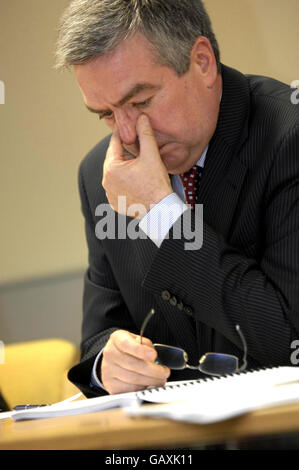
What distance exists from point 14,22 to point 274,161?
2475mm

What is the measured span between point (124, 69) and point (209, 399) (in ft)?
2.80

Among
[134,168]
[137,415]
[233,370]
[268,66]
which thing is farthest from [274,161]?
[268,66]

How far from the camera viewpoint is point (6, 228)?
3525 millimetres

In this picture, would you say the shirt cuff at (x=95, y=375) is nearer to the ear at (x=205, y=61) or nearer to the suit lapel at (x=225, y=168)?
the suit lapel at (x=225, y=168)

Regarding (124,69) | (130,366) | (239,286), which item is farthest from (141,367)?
(124,69)

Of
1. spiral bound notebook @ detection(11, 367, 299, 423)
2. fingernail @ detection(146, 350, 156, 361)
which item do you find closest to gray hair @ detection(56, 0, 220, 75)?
fingernail @ detection(146, 350, 156, 361)

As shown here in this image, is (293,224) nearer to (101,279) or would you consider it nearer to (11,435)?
(101,279)

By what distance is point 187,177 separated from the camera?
1.57m

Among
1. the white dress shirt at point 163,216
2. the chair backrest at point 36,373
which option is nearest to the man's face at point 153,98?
the white dress shirt at point 163,216

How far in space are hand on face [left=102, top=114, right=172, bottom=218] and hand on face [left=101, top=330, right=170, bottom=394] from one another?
0.91 ft

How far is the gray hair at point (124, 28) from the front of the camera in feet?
4.46

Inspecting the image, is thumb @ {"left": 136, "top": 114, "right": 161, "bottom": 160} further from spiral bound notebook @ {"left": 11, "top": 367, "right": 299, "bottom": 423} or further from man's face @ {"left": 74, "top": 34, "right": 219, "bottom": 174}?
spiral bound notebook @ {"left": 11, "top": 367, "right": 299, "bottom": 423}

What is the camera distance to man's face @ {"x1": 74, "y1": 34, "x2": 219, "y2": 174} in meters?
1.36

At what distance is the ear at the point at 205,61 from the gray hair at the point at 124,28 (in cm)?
3
